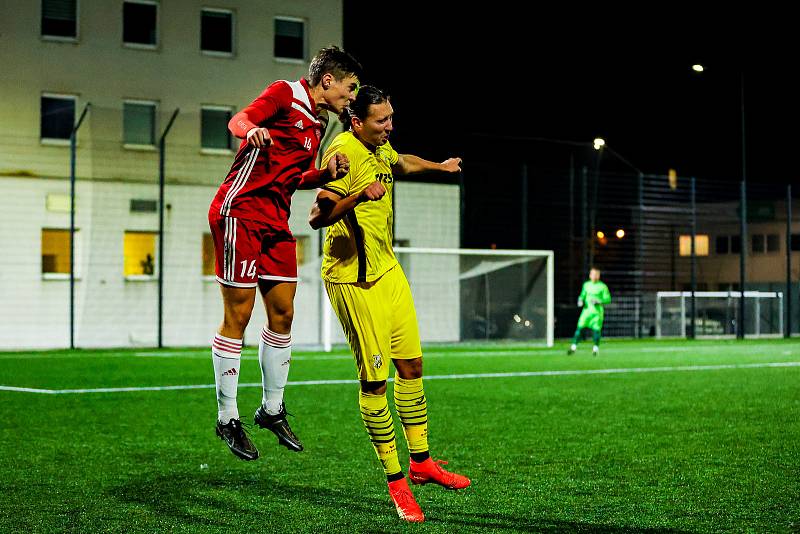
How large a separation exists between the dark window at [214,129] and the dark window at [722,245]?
33704 millimetres

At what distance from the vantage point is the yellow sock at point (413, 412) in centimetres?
565

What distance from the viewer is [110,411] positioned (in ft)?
33.7

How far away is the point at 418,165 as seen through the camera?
18.8 ft

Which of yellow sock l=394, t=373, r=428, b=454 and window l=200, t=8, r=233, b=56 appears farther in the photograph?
window l=200, t=8, r=233, b=56

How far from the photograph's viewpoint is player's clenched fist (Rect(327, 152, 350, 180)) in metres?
4.79

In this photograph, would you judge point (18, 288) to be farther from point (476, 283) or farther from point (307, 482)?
point (307, 482)

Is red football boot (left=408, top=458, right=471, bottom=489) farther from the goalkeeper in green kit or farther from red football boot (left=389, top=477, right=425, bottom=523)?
the goalkeeper in green kit

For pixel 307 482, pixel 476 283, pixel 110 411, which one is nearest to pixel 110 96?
pixel 476 283

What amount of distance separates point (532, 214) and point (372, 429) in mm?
25051

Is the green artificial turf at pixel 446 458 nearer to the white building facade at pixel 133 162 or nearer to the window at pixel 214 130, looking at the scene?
the white building facade at pixel 133 162

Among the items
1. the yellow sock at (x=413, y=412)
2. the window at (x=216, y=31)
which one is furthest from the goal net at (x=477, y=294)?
the yellow sock at (x=413, y=412)

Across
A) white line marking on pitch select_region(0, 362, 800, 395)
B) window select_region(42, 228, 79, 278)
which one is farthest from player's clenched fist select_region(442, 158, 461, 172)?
window select_region(42, 228, 79, 278)

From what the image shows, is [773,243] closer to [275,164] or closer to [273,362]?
[273,362]

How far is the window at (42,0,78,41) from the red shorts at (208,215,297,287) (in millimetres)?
25764
